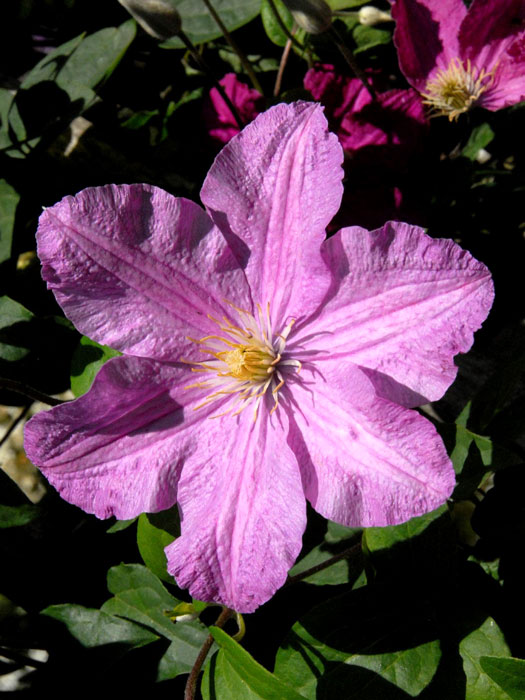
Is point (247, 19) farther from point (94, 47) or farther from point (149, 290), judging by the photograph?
point (149, 290)

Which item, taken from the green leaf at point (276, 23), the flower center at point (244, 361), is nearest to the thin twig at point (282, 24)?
the green leaf at point (276, 23)

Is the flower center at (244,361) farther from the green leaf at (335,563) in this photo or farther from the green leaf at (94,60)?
the green leaf at (94,60)

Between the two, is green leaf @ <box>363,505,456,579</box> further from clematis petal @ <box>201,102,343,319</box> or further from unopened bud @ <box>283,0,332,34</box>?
unopened bud @ <box>283,0,332,34</box>

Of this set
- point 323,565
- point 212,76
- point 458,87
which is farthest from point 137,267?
point 458,87

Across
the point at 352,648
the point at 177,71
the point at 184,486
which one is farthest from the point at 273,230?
the point at 177,71

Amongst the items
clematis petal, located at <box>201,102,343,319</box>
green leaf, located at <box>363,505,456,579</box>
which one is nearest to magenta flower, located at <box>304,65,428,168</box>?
clematis petal, located at <box>201,102,343,319</box>
